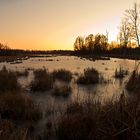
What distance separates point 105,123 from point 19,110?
3326 millimetres

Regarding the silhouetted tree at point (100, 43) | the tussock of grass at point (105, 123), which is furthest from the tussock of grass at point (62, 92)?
the silhouetted tree at point (100, 43)

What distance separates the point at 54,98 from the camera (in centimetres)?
1066

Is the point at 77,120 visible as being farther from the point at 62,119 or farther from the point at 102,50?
the point at 102,50

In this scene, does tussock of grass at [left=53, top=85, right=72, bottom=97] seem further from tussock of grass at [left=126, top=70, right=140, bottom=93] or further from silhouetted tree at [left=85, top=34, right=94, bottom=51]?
silhouetted tree at [left=85, top=34, right=94, bottom=51]

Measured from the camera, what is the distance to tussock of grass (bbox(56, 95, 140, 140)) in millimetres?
4750

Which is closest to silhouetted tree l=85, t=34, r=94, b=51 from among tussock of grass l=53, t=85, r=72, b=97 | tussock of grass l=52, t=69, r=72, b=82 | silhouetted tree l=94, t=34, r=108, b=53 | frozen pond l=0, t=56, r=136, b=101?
silhouetted tree l=94, t=34, r=108, b=53

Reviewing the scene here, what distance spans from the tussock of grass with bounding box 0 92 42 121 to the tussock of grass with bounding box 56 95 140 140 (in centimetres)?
154

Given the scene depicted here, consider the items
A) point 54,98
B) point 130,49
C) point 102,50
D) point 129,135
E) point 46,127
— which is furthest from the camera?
point 102,50

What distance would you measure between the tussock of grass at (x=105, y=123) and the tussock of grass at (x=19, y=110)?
1.54 metres

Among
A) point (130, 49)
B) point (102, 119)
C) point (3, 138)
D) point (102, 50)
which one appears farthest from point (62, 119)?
point (102, 50)

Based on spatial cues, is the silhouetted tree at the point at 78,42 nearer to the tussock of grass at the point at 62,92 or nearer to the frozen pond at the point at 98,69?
the frozen pond at the point at 98,69

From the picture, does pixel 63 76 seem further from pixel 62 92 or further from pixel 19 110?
pixel 19 110

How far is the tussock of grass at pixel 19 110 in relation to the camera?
301 inches

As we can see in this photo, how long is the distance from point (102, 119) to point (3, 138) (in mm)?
1873
